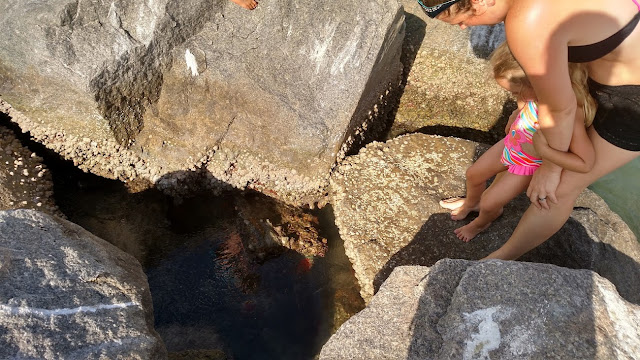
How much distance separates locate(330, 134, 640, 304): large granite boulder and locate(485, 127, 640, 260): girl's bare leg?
37 centimetres

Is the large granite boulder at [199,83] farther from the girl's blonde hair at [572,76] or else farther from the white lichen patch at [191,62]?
the girl's blonde hair at [572,76]

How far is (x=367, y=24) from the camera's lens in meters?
3.13

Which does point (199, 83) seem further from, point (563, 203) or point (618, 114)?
point (618, 114)

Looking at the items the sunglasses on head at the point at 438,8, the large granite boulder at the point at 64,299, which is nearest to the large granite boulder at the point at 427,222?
the large granite boulder at the point at 64,299

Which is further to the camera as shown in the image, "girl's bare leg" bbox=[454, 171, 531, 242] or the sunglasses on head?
"girl's bare leg" bbox=[454, 171, 531, 242]

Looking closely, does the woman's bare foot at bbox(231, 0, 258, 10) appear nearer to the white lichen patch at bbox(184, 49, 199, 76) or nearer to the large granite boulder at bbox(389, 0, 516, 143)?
the white lichen patch at bbox(184, 49, 199, 76)

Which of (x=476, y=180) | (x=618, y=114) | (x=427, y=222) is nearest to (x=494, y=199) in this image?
(x=476, y=180)

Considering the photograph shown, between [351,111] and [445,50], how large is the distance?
126 centimetres

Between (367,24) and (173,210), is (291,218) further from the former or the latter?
(367,24)

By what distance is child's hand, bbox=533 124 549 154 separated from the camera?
207cm

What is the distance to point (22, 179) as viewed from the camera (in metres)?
3.23

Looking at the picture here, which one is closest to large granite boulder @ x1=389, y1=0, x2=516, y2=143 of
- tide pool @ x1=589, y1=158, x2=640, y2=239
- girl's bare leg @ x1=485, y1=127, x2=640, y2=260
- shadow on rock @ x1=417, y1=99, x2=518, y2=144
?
shadow on rock @ x1=417, y1=99, x2=518, y2=144

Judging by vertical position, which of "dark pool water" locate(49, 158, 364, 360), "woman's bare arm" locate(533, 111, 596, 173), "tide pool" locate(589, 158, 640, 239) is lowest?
"tide pool" locate(589, 158, 640, 239)

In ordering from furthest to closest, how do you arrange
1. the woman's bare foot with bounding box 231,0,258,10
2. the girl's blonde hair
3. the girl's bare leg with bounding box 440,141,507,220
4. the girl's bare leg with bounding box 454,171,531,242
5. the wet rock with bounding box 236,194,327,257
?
the wet rock with bounding box 236,194,327,257
the woman's bare foot with bounding box 231,0,258,10
the girl's bare leg with bounding box 440,141,507,220
the girl's bare leg with bounding box 454,171,531,242
the girl's blonde hair
